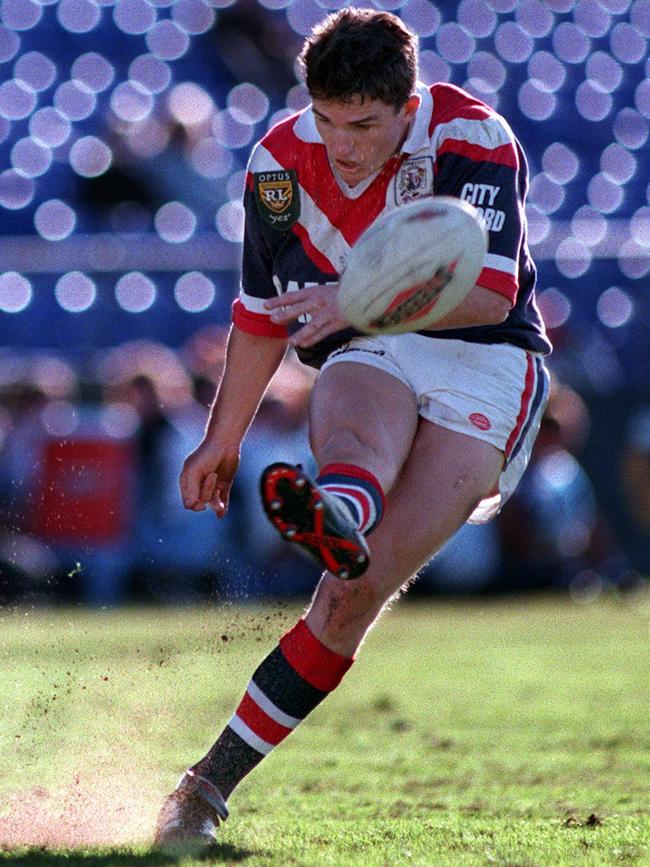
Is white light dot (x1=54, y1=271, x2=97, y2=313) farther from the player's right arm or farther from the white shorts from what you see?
the white shorts

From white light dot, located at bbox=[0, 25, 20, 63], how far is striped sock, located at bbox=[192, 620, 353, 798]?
10.7 m

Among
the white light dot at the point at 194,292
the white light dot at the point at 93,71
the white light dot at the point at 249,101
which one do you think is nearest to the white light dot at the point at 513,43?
the white light dot at the point at 249,101

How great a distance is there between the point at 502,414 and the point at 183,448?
19.8 feet

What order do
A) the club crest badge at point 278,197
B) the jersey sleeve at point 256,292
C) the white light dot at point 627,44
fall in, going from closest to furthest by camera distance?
the club crest badge at point 278,197, the jersey sleeve at point 256,292, the white light dot at point 627,44

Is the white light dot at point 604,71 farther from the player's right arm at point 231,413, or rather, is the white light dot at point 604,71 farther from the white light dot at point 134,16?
the player's right arm at point 231,413

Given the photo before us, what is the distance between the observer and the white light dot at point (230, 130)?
12594 millimetres

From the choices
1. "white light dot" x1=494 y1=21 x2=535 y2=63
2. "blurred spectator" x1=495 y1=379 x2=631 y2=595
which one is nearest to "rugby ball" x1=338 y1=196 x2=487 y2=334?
"blurred spectator" x1=495 y1=379 x2=631 y2=595

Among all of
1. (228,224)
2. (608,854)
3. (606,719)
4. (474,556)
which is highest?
(608,854)

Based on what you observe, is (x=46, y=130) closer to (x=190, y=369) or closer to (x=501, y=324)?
(x=190, y=369)

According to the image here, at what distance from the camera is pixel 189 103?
12.7 m

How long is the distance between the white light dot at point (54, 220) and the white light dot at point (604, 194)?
4.84 m

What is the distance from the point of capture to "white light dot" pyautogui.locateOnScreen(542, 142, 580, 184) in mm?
13562

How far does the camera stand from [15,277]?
11.0m

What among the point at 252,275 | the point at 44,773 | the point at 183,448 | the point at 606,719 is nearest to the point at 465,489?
the point at 252,275
